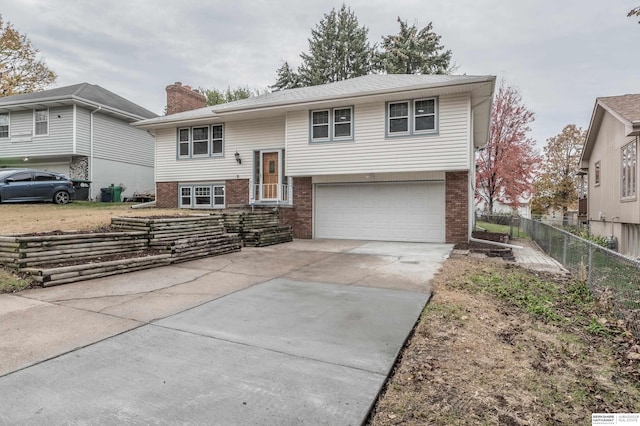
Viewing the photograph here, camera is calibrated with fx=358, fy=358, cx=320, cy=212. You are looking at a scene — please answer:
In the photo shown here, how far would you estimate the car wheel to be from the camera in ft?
50.6

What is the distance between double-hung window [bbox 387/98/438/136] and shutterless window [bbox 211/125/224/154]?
7674 mm

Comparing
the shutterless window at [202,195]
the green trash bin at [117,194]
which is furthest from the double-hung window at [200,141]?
the green trash bin at [117,194]

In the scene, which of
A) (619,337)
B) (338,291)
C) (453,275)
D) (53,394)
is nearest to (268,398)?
(53,394)

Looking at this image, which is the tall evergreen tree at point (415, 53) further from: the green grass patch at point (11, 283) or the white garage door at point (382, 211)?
the green grass patch at point (11, 283)

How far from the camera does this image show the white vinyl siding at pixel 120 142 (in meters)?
19.5

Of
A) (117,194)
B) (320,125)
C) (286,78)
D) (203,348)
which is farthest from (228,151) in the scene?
(286,78)

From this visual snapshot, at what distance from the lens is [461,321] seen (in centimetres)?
426

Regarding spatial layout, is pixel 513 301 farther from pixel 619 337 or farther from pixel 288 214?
pixel 288 214

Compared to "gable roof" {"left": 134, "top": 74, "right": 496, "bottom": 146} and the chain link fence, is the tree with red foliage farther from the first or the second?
the chain link fence

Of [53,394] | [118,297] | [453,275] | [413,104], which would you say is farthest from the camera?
[413,104]

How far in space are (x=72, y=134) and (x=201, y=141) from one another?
7.51 m

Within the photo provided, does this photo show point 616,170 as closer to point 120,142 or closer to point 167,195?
point 167,195

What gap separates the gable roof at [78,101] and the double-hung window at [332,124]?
501 inches

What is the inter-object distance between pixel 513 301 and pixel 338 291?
2594 millimetres
